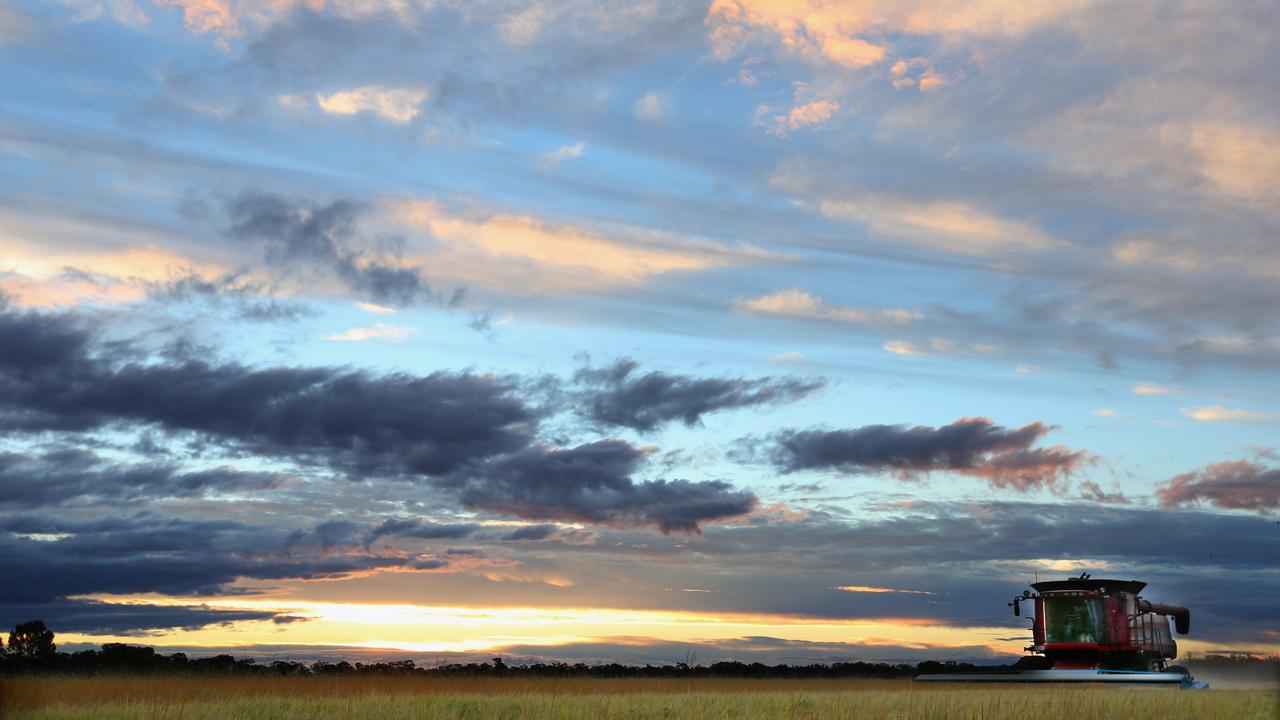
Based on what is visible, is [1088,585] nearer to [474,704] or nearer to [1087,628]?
[1087,628]

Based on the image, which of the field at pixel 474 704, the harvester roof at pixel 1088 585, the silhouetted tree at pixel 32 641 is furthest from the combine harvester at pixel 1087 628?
the silhouetted tree at pixel 32 641

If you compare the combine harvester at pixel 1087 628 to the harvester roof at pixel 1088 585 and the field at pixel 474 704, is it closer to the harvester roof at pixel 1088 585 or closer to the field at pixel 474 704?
the harvester roof at pixel 1088 585

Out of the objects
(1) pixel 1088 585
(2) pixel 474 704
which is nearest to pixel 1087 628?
(1) pixel 1088 585

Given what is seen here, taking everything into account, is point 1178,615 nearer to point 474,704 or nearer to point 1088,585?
point 1088,585

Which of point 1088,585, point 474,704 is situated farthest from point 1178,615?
point 474,704

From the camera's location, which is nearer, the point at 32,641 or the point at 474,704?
the point at 474,704

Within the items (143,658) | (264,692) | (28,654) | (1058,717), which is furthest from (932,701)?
(28,654)

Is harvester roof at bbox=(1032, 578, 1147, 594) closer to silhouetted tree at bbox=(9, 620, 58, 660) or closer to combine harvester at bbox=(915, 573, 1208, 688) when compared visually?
combine harvester at bbox=(915, 573, 1208, 688)

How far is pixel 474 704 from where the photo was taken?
23688 millimetres

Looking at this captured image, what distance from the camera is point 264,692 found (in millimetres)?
29359

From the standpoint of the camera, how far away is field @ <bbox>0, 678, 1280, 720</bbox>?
70.5 ft

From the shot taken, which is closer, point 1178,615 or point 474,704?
point 474,704

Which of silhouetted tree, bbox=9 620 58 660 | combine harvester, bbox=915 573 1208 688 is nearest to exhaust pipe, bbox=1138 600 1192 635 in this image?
combine harvester, bbox=915 573 1208 688

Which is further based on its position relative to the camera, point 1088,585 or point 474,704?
point 1088,585
